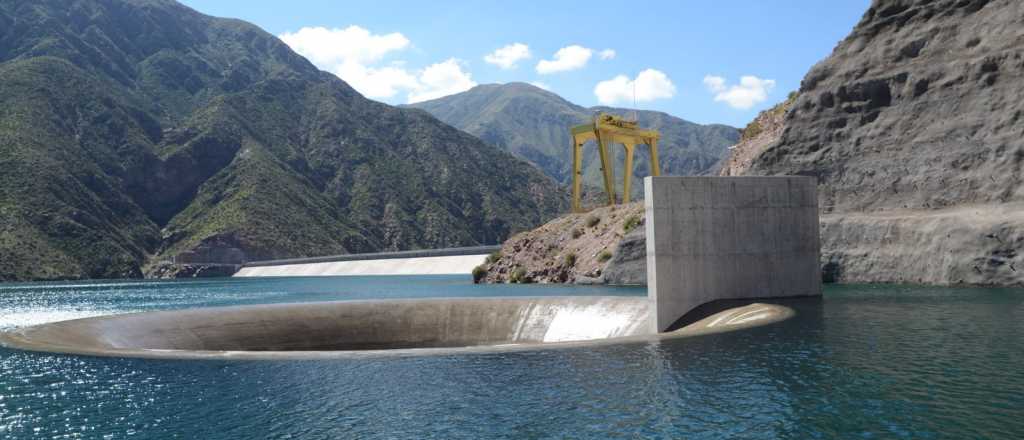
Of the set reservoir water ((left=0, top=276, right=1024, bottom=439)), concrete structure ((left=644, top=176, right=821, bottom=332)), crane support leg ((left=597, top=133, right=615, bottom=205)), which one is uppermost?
crane support leg ((left=597, top=133, right=615, bottom=205))

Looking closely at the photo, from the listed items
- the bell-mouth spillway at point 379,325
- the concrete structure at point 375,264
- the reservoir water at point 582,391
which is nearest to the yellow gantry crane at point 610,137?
the concrete structure at point 375,264

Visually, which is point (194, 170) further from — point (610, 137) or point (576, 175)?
point (610, 137)

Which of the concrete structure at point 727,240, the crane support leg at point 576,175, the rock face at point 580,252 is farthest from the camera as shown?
the crane support leg at point 576,175

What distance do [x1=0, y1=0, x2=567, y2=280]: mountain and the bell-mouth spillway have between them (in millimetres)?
89560

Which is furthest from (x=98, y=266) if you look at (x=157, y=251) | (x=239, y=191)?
(x=239, y=191)

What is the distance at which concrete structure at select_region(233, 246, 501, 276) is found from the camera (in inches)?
4385

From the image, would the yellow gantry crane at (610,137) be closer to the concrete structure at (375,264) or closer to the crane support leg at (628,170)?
the crane support leg at (628,170)

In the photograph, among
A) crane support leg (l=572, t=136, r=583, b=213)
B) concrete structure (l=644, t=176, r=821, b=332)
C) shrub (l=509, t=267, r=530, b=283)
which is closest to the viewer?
concrete structure (l=644, t=176, r=821, b=332)

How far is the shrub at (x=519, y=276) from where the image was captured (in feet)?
237

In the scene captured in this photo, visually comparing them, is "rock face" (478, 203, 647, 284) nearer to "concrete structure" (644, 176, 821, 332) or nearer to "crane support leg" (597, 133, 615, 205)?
"crane support leg" (597, 133, 615, 205)

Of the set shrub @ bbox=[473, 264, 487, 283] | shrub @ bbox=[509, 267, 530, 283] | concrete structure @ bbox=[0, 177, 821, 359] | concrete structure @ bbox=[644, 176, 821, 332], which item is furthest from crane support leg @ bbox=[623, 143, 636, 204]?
concrete structure @ bbox=[644, 176, 821, 332]

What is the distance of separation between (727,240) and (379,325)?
13.9m

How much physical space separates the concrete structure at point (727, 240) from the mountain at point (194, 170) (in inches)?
4015

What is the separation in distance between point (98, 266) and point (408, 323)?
10234 cm
